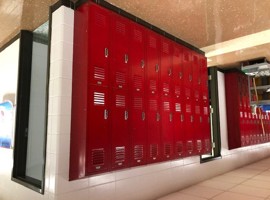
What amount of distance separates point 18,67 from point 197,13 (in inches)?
108

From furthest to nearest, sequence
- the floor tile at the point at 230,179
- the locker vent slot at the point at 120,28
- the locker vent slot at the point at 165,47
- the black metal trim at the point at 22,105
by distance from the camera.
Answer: the floor tile at the point at 230,179, the locker vent slot at the point at 165,47, the black metal trim at the point at 22,105, the locker vent slot at the point at 120,28

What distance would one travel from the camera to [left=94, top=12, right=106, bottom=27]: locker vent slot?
8.32 ft

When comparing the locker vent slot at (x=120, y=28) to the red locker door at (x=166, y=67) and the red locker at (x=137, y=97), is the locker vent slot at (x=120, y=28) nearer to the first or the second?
the red locker at (x=137, y=97)

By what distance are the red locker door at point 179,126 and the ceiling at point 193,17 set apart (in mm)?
1206

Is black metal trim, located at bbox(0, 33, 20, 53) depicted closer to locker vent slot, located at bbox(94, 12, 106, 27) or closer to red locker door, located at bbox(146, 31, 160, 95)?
locker vent slot, located at bbox(94, 12, 106, 27)

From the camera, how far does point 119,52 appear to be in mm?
2754

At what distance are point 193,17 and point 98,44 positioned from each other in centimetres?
157

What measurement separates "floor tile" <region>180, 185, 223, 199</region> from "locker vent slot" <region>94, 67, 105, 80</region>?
2395 mm

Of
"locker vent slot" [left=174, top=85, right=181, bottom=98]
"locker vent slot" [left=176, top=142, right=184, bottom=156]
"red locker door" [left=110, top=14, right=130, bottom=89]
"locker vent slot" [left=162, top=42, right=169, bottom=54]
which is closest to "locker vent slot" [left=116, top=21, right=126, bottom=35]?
"red locker door" [left=110, top=14, right=130, bottom=89]

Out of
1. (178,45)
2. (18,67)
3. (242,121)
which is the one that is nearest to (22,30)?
(18,67)

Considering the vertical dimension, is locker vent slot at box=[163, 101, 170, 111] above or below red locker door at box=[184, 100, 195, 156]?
above

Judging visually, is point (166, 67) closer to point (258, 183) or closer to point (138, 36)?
point (138, 36)

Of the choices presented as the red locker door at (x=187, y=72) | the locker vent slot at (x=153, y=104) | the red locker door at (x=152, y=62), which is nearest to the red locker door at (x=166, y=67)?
the red locker door at (x=152, y=62)

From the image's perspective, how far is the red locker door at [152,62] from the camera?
3182mm
